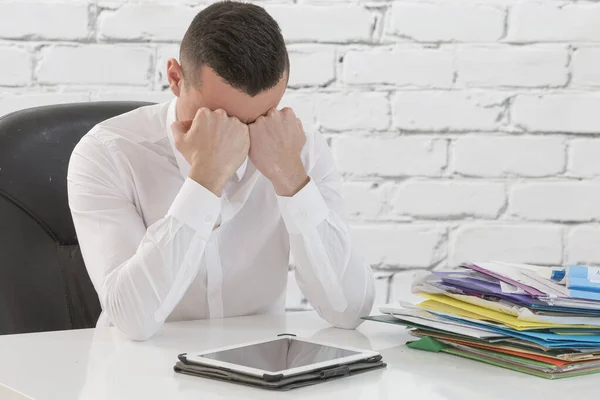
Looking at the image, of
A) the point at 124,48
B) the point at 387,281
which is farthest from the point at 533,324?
the point at 124,48

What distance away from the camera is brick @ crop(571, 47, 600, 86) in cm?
199

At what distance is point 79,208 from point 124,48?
0.58 meters

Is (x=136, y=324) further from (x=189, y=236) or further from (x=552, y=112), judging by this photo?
(x=552, y=112)

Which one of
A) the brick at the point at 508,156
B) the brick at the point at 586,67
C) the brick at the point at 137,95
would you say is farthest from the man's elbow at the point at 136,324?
the brick at the point at 586,67

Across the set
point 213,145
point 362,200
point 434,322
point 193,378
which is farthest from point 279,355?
point 362,200

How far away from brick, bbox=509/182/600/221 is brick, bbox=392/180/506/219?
1.5 inches

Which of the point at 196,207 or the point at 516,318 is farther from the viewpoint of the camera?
the point at 196,207

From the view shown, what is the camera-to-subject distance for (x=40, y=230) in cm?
155

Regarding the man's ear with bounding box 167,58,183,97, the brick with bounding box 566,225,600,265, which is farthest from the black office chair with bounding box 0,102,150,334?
the brick with bounding box 566,225,600,265

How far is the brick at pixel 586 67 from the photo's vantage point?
6.53ft

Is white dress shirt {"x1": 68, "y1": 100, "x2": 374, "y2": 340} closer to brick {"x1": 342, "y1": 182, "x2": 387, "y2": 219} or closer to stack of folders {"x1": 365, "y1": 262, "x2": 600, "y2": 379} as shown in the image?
stack of folders {"x1": 365, "y1": 262, "x2": 600, "y2": 379}

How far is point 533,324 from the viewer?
3.48 ft

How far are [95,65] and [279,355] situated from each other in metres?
1.08

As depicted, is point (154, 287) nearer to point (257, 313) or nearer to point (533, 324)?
point (257, 313)
